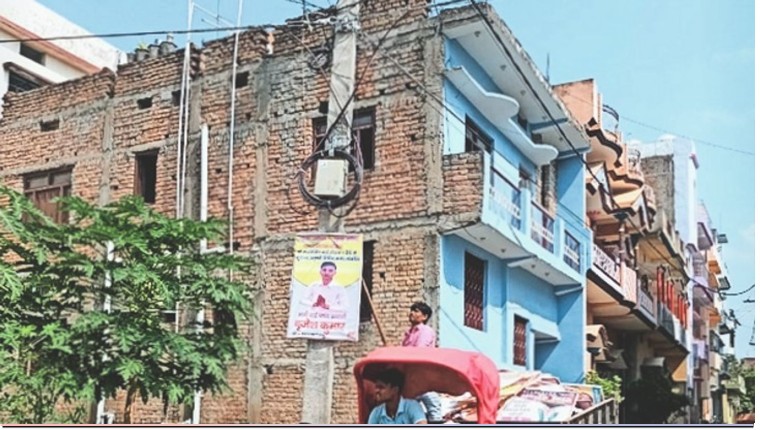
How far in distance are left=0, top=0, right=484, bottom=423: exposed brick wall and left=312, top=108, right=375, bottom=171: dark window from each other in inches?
1.6

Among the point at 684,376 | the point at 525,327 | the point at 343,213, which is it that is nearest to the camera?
the point at 343,213

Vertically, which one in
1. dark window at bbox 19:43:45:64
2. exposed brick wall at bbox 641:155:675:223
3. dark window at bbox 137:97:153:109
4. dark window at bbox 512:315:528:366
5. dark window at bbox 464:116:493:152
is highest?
dark window at bbox 19:43:45:64

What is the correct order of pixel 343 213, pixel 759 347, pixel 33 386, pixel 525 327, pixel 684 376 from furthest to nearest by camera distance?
pixel 684 376 < pixel 525 327 < pixel 343 213 < pixel 33 386 < pixel 759 347

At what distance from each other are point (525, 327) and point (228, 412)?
1895mm

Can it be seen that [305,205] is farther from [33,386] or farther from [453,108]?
[33,386]

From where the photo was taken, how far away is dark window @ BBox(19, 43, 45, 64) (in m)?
5.79

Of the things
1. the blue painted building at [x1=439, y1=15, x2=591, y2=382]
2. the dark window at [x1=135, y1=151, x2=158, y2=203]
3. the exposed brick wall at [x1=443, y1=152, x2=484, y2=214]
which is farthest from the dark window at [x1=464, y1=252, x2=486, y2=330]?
the dark window at [x1=135, y1=151, x2=158, y2=203]

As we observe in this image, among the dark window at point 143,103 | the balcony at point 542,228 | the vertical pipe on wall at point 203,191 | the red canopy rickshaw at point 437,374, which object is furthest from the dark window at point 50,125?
the balcony at point 542,228

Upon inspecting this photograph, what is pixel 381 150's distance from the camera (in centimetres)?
570

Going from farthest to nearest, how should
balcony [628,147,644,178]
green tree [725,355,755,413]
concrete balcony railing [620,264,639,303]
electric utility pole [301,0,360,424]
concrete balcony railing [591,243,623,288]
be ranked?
concrete balcony railing [620,264,639,303] < concrete balcony railing [591,243,623,288] < balcony [628,147,644,178] < electric utility pole [301,0,360,424] < green tree [725,355,755,413]

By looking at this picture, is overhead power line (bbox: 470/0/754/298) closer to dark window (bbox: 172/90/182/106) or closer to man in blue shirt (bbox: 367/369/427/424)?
dark window (bbox: 172/90/182/106)

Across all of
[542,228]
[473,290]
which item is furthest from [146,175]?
[542,228]

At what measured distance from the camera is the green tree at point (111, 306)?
522 centimetres

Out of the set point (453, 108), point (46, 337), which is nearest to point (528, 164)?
point (453, 108)
